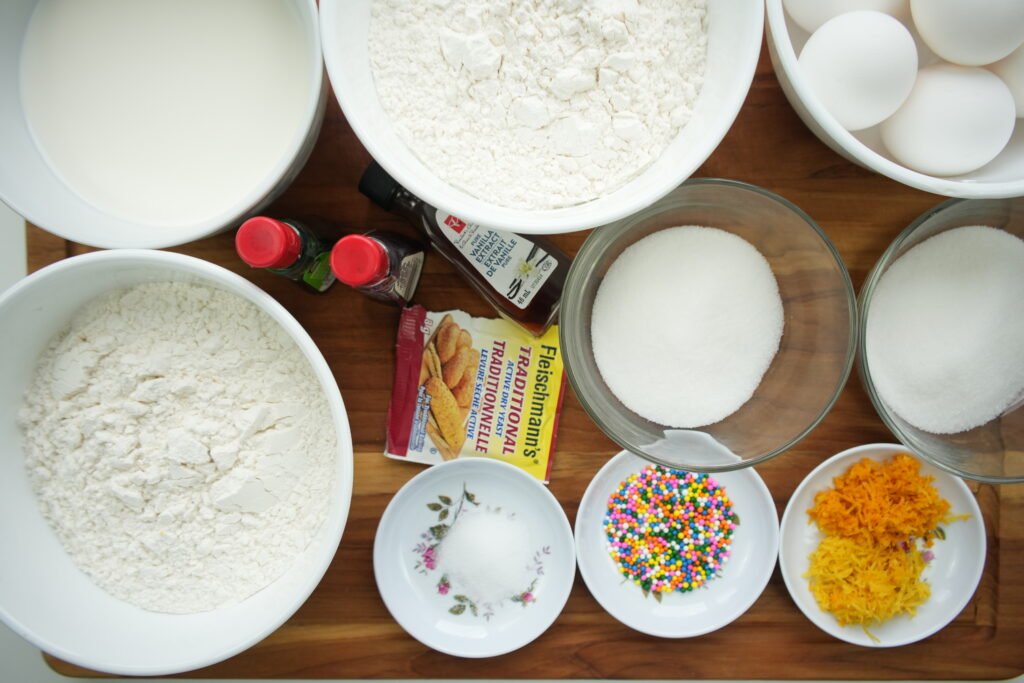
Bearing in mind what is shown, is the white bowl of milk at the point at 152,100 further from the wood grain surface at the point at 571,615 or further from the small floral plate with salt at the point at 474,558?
the small floral plate with salt at the point at 474,558

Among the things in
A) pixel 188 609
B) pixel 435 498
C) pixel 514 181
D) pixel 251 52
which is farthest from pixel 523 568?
pixel 251 52

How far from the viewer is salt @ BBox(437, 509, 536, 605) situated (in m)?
0.88

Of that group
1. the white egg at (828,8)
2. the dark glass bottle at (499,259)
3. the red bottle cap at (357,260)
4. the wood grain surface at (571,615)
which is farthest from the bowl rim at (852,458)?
the red bottle cap at (357,260)

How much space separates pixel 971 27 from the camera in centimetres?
63

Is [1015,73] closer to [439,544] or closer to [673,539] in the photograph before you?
[673,539]

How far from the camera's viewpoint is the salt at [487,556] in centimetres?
88

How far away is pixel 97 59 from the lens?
77 cm

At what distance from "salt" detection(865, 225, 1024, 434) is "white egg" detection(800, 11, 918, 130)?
24cm

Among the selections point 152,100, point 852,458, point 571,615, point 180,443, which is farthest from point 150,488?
point 852,458

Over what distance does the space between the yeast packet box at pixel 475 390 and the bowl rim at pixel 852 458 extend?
0.33 metres

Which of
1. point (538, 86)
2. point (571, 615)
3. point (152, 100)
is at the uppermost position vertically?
point (538, 86)

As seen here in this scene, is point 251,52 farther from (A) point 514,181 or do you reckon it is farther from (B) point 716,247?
(B) point 716,247

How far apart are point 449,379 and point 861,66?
22.9 inches

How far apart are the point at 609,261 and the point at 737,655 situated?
1.86ft
